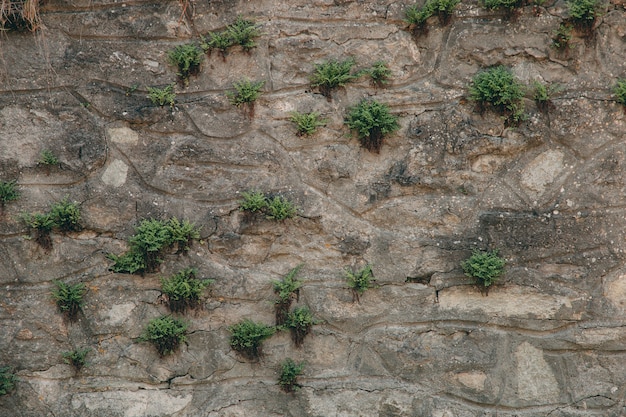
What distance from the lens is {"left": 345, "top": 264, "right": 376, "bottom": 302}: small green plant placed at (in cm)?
436

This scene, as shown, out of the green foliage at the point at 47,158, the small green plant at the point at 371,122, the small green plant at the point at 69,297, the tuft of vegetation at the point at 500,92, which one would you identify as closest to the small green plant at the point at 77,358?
the small green plant at the point at 69,297

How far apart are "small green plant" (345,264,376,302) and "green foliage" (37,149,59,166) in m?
2.03

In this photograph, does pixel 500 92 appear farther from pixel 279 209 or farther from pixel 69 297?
pixel 69 297

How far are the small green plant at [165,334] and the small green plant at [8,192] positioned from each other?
1.21m

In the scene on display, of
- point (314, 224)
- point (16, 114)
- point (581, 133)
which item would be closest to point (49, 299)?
point (16, 114)

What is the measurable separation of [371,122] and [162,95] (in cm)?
138

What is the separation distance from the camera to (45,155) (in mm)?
4402

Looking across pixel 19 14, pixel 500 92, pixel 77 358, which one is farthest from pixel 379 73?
pixel 77 358

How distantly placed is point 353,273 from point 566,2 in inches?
88.3

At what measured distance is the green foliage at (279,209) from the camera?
4.37 metres

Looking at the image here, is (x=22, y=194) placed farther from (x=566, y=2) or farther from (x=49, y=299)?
(x=566, y=2)

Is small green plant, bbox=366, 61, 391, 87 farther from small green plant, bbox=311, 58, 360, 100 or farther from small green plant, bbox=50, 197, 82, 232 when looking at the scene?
small green plant, bbox=50, 197, 82, 232

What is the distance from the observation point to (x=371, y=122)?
436 cm

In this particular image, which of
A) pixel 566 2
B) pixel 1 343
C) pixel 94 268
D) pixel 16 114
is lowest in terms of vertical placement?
pixel 1 343
